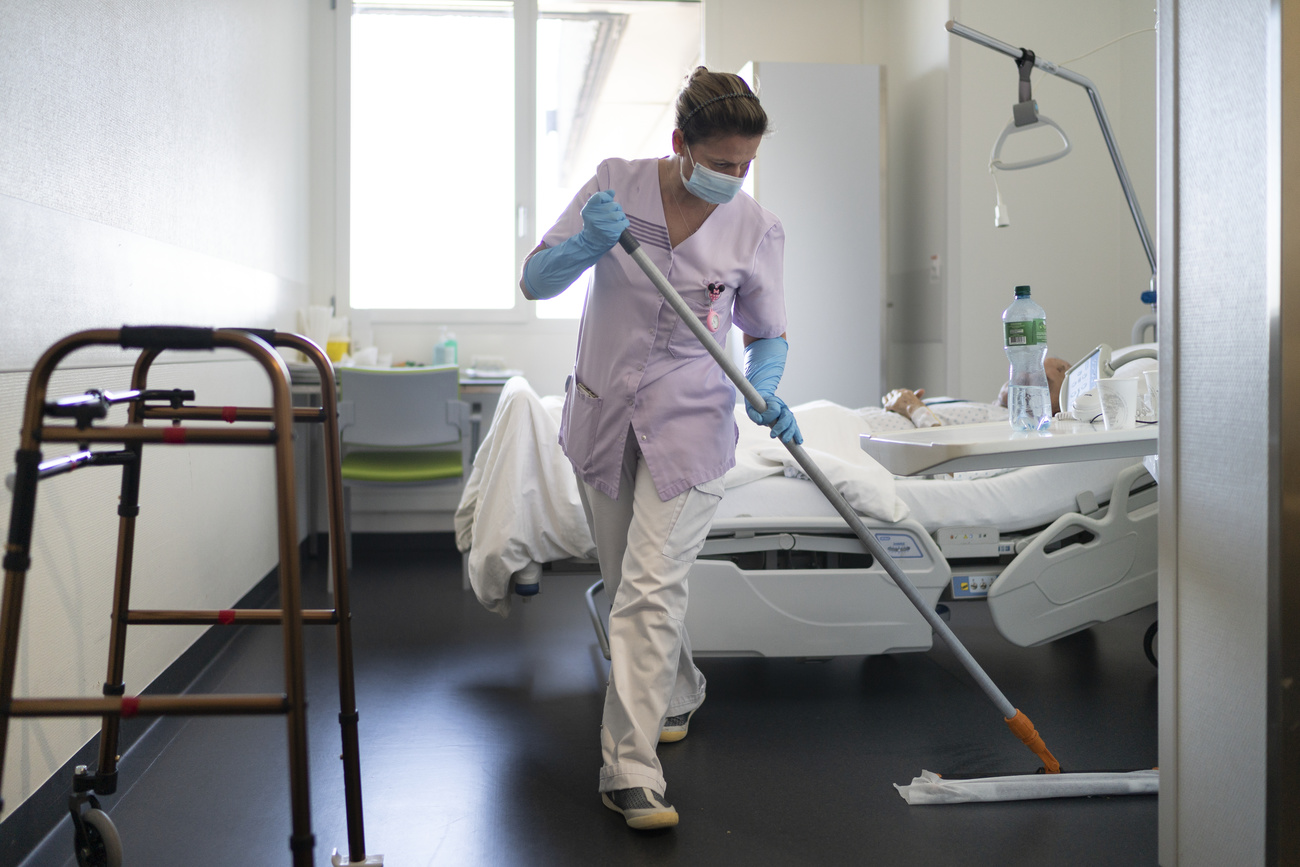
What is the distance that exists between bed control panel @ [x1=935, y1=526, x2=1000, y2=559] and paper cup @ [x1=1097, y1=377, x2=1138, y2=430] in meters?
0.55

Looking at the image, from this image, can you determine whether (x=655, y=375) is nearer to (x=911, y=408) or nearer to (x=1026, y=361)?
(x=1026, y=361)

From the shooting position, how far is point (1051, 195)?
4.21 meters

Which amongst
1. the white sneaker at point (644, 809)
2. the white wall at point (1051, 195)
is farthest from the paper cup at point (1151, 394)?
the white wall at point (1051, 195)

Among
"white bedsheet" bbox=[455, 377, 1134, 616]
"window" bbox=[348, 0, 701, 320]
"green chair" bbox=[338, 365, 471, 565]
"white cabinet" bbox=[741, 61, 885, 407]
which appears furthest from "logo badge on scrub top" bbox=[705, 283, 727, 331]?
"window" bbox=[348, 0, 701, 320]

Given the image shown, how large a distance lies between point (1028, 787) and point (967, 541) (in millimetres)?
670

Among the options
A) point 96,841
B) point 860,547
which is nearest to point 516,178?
point 860,547

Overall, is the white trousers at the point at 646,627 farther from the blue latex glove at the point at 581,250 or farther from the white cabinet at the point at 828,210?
the white cabinet at the point at 828,210

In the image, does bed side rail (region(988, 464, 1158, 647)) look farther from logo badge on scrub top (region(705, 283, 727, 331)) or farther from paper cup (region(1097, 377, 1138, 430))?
logo badge on scrub top (region(705, 283, 727, 331))

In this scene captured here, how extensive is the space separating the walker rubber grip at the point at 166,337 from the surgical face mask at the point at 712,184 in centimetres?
92

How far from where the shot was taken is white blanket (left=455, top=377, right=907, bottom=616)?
231 centimetres

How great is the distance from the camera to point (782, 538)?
2.30m

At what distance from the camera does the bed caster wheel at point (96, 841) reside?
141cm

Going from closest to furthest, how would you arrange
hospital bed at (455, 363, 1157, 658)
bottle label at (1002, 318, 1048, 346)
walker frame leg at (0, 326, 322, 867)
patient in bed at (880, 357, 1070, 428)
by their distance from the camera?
1. walker frame leg at (0, 326, 322, 867)
2. bottle label at (1002, 318, 1048, 346)
3. hospital bed at (455, 363, 1157, 658)
4. patient in bed at (880, 357, 1070, 428)

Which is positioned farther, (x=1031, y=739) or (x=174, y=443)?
(x=1031, y=739)
